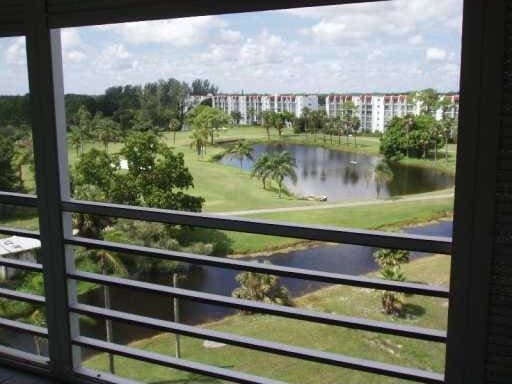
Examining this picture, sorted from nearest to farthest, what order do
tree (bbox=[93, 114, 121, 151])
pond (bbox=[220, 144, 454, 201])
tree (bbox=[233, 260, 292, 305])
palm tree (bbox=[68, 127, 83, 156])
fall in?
pond (bbox=[220, 144, 454, 201]) < palm tree (bbox=[68, 127, 83, 156]) < tree (bbox=[93, 114, 121, 151]) < tree (bbox=[233, 260, 292, 305])

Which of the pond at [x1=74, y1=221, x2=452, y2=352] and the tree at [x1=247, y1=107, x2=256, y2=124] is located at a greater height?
the tree at [x1=247, y1=107, x2=256, y2=124]

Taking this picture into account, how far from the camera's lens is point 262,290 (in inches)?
159

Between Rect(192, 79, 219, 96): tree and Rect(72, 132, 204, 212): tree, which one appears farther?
Rect(72, 132, 204, 212): tree

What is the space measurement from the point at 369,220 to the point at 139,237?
91.5 inches

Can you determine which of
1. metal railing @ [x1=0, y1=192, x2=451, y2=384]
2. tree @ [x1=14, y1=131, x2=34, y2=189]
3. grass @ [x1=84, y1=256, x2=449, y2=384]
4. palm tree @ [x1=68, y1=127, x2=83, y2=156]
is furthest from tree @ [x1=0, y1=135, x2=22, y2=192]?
grass @ [x1=84, y1=256, x2=449, y2=384]

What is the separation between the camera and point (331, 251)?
9.15 feet

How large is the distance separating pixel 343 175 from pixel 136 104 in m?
1.45

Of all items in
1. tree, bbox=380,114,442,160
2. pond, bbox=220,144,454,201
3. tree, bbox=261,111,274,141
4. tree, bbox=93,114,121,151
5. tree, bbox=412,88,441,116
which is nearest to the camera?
tree, bbox=412,88,441,116

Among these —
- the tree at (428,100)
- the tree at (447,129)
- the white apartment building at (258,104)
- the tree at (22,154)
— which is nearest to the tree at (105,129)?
the tree at (22,154)

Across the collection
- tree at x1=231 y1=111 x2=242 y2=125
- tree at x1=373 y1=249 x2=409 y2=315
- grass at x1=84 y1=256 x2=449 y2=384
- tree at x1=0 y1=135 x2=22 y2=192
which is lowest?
grass at x1=84 y1=256 x2=449 y2=384

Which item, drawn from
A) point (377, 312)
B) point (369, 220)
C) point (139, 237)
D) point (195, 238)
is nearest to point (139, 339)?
point (139, 237)

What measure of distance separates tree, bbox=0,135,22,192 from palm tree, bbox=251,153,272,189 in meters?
1.46

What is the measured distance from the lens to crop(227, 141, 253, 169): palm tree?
2521 mm

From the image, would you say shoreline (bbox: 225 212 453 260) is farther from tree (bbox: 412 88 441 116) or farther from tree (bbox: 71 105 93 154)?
tree (bbox: 71 105 93 154)
